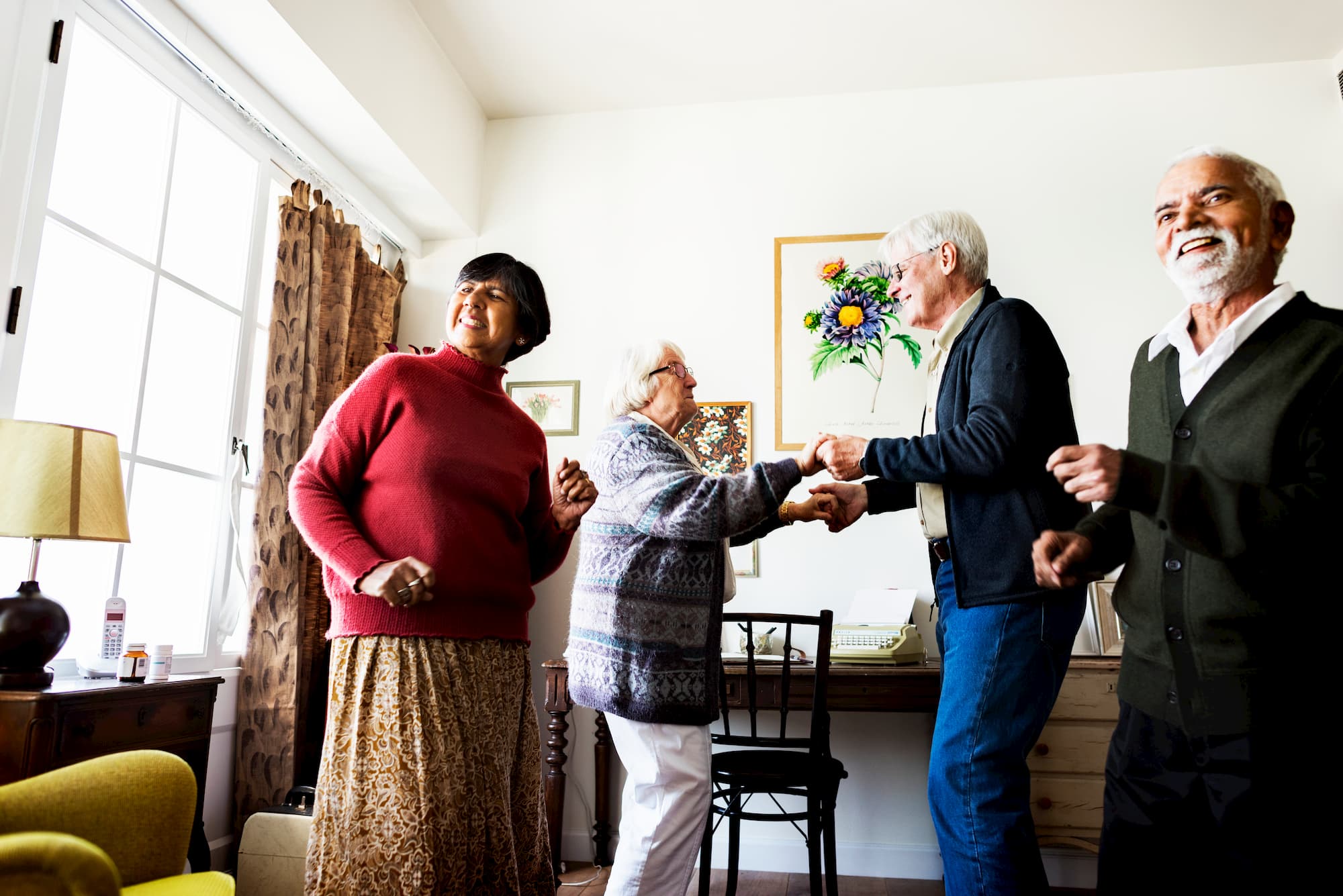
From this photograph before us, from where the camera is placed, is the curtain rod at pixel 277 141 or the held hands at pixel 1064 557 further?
the curtain rod at pixel 277 141

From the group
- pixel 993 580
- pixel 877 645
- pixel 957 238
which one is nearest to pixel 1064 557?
pixel 993 580

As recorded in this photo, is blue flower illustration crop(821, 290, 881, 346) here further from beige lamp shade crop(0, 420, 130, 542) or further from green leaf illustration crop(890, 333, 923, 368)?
beige lamp shade crop(0, 420, 130, 542)

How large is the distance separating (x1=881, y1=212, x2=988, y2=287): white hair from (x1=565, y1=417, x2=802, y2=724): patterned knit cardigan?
0.52 m

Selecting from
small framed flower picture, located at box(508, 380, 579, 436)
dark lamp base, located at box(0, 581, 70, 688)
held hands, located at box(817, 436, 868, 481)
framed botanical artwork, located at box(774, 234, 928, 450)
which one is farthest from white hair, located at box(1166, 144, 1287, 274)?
small framed flower picture, located at box(508, 380, 579, 436)

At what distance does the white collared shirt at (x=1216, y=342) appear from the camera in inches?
34.2

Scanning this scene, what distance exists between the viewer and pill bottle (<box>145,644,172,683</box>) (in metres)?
2.14

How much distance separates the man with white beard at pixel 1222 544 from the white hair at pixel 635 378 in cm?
118

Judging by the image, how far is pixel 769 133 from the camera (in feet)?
12.7

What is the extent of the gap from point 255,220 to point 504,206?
4.09ft

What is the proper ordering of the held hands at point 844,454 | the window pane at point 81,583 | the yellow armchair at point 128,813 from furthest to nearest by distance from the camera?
the window pane at point 81,583 < the held hands at point 844,454 < the yellow armchair at point 128,813

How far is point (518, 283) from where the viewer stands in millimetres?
1798

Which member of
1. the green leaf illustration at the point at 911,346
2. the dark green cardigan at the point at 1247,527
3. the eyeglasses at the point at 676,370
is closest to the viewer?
the dark green cardigan at the point at 1247,527

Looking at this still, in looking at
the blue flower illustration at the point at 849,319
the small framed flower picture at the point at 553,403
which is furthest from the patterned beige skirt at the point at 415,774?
the blue flower illustration at the point at 849,319

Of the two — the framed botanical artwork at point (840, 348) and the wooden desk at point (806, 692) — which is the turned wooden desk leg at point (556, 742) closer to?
the wooden desk at point (806, 692)
